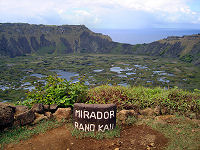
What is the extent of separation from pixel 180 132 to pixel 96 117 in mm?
2747

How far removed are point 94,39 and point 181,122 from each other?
150112mm

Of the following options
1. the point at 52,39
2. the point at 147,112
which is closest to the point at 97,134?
the point at 147,112

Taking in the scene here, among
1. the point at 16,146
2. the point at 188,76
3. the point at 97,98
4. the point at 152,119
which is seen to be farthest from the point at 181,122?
the point at 188,76

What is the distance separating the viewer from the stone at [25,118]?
726 cm

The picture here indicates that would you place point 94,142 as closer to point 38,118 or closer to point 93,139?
point 93,139

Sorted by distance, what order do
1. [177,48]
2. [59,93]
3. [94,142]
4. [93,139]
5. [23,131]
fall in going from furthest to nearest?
[177,48] → [59,93] → [23,131] → [93,139] → [94,142]

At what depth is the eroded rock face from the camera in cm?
780

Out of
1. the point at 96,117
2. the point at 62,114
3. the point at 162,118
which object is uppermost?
the point at 96,117

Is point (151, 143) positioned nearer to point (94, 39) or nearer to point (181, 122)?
point (181, 122)

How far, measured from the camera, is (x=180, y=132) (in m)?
6.89

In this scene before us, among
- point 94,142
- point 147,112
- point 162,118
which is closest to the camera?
point 94,142

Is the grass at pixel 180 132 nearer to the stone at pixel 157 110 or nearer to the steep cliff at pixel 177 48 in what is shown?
the stone at pixel 157 110

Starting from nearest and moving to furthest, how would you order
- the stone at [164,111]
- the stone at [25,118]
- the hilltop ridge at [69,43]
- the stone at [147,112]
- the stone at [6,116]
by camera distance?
1. the stone at [6,116]
2. the stone at [25,118]
3. the stone at [147,112]
4. the stone at [164,111]
5. the hilltop ridge at [69,43]

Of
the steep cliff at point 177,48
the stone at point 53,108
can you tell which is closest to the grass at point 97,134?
the stone at point 53,108
